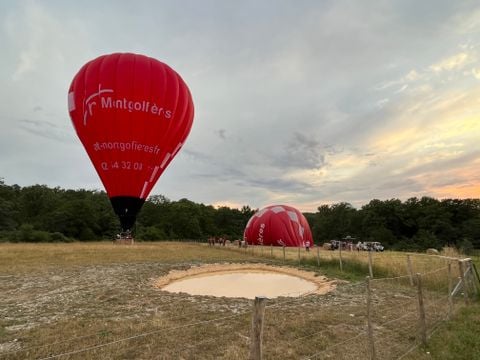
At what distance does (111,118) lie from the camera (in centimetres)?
1825

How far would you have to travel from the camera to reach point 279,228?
130 ft

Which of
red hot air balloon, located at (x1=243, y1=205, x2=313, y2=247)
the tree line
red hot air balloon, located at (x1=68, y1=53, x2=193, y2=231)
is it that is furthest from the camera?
the tree line

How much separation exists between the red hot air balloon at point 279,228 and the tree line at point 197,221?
26450mm

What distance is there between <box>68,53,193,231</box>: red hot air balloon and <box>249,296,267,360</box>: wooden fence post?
614 inches

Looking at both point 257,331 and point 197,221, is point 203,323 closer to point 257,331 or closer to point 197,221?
point 257,331

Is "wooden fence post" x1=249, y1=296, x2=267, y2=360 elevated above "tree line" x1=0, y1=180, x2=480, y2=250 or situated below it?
below

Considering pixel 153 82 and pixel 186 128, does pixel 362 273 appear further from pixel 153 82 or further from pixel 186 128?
pixel 153 82

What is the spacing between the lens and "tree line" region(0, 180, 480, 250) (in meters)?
69.8

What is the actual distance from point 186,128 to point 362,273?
1205cm

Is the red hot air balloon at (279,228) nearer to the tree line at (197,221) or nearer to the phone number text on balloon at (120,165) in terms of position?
the phone number text on balloon at (120,165)

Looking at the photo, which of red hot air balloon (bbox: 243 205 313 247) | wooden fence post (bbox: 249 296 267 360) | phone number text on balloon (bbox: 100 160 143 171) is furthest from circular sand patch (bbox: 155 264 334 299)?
red hot air balloon (bbox: 243 205 313 247)

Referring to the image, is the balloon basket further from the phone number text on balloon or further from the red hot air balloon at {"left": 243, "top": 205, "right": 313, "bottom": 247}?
the red hot air balloon at {"left": 243, "top": 205, "right": 313, "bottom": 247}

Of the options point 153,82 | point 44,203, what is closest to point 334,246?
point 153,82

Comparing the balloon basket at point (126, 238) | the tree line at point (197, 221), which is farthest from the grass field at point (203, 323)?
the tree line at point (197, 221)
